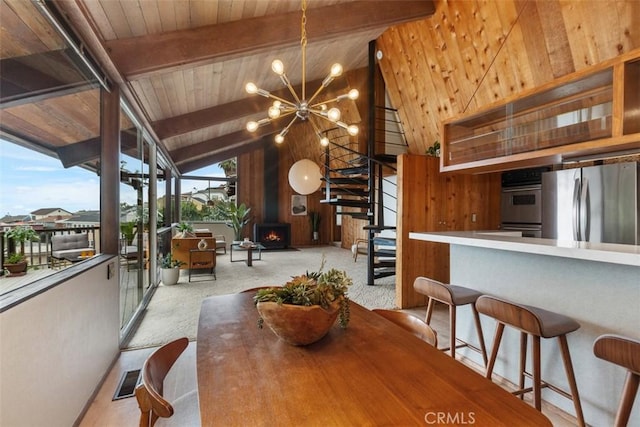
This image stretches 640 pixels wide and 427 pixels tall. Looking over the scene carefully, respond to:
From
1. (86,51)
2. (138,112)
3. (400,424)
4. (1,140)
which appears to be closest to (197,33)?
(86,51)

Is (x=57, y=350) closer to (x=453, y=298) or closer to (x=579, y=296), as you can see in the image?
(x=453, y=298)

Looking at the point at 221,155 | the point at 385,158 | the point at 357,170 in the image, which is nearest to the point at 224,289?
the point at 357,170

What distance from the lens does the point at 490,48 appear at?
11.6 feet

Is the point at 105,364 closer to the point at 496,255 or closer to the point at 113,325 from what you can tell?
the point at 113,325

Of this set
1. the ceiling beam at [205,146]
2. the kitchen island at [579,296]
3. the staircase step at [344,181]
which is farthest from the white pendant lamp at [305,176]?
the kitchen island at [579,296]

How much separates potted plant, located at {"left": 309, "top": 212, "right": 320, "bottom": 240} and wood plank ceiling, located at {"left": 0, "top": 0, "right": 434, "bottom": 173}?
241 inches

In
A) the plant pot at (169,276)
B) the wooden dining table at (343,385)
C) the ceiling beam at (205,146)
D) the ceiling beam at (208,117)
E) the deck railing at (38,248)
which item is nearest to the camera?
the wooden dining table at (343,385)

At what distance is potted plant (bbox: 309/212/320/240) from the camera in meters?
10.8

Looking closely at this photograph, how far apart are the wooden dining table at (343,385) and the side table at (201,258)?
4.47 m

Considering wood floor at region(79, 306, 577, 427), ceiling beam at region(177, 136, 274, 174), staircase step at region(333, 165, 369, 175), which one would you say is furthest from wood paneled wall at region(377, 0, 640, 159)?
ceiling beam at region(177, 136, 274, 174)

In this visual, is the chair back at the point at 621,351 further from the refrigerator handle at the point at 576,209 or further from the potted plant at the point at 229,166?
the potted plant at the point at 229,166

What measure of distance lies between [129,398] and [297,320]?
1.79 meters

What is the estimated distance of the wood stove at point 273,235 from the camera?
9984mm

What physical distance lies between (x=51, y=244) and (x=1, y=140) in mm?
682
